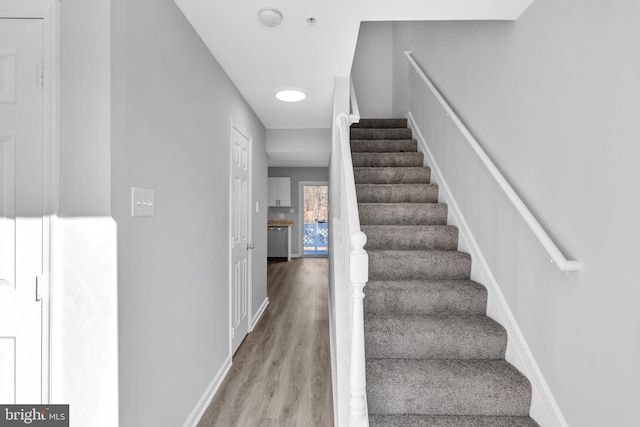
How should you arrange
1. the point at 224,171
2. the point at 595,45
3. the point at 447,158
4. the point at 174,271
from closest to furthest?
the point at 595,45 → the point at 174,271 → the point at 224,171 → the point at 447,158

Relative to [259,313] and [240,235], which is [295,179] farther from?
[240,235]

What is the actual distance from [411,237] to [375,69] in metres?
3.57

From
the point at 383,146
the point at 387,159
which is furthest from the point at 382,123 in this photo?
the point at 387,159

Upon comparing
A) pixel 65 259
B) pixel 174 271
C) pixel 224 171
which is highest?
pixel 224 171

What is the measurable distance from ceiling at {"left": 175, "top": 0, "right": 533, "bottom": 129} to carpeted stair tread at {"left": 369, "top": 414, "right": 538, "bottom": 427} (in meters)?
2.04

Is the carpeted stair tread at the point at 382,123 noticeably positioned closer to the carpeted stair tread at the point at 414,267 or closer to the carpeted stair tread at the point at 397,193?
the carpeted stair tread at the point at 397,193

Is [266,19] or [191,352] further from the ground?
[266,19]

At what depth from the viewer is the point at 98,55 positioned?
3.61 ft

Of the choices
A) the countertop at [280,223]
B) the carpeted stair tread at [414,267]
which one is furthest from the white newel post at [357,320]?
the countertop at [280,223]

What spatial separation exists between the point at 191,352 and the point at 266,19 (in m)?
1.95

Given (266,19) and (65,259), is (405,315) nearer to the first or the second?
(65,259)

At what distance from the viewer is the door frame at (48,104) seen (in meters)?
1.10

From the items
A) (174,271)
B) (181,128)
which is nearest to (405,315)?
(174,271)

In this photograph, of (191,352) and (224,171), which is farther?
(224,171)
